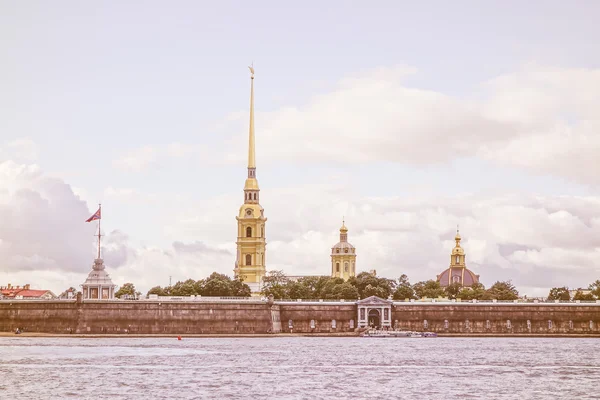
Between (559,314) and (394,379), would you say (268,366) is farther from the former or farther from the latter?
(559,314)

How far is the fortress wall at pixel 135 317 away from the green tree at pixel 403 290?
1668 inches

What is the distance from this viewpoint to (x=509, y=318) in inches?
6083

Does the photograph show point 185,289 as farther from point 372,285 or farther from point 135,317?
point 135,317

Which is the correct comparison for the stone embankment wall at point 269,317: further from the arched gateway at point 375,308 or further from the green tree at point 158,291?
the green tree at point 158,291

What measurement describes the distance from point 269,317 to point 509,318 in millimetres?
33133

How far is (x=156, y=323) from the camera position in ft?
474

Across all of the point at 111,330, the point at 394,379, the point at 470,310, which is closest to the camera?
the point at 394,379

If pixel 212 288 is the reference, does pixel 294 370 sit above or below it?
below

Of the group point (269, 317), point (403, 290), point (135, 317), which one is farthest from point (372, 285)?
point (135, 317)

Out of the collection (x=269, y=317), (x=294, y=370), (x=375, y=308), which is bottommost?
(x=294, y=370)

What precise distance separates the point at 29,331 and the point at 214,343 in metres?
31.3

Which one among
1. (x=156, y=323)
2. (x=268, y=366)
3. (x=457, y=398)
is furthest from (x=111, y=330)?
(x=457, y=398)

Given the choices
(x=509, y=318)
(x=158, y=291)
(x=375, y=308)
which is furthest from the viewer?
(x=158, y=291)

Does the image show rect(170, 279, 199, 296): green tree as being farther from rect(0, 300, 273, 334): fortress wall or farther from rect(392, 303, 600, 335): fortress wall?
rect(392, 303, 600, 335): fortress wall
